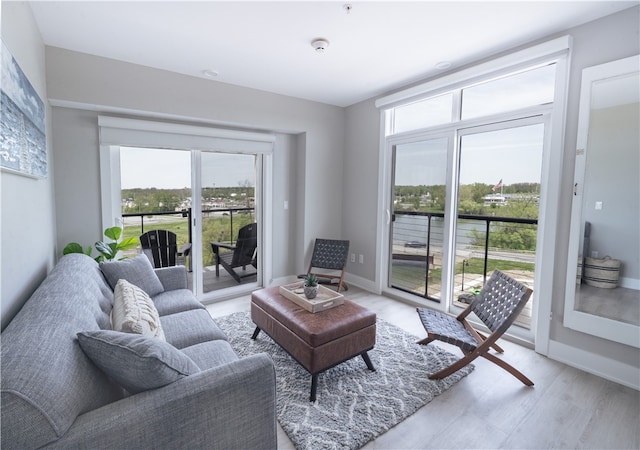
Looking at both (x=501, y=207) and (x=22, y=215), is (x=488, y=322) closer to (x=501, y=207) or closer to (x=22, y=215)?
(x=501, y=207)

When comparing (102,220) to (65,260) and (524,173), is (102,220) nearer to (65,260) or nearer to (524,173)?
(65,260)

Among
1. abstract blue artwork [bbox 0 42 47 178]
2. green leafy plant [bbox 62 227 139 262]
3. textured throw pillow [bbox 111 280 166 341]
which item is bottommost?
textured throw pillow [bbox 111 280 166 341]

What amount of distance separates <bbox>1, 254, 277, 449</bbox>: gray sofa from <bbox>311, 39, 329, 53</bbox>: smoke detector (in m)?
2.37

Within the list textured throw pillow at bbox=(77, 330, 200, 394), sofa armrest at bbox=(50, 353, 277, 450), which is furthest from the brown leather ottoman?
textured throw pillow at bbox=(77, 330, 200, 394)

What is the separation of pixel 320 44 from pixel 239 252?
2.64m

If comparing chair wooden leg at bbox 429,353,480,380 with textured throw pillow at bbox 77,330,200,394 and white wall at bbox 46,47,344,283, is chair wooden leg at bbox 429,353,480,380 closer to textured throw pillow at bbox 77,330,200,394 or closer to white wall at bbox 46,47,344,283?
textured throw pillow at bbox 77,330,200,394

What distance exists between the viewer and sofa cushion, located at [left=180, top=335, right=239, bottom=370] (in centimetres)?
164

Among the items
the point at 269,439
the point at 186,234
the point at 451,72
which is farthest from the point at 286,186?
the point at 269,439

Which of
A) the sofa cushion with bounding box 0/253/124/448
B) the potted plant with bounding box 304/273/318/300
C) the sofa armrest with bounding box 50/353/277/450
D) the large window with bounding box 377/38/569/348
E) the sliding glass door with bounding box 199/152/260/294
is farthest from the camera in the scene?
the sliding glass door with bounding box 199/152/260/294

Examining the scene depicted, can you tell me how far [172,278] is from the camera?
279 cm

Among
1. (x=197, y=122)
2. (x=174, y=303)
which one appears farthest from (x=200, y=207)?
(x=174, y=303)

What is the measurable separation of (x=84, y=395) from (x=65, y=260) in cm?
144

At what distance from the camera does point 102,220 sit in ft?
10.3

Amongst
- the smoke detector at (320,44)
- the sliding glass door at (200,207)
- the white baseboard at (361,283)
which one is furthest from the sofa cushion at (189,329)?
the white baseboard at (361,283)
